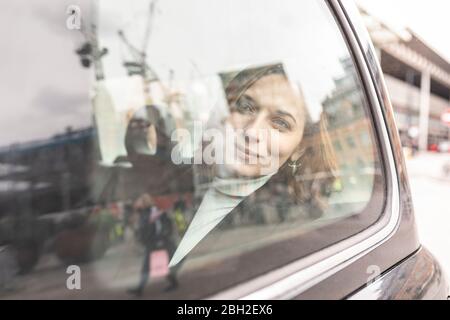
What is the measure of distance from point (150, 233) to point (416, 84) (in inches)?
1515

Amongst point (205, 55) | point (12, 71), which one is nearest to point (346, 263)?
point (205, 55)

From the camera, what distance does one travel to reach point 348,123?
157cm

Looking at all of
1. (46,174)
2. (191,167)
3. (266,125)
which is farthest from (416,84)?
(46,174)

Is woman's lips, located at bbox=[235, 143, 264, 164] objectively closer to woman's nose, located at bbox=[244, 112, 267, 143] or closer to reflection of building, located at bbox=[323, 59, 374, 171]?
woman's nose, located at bbox=[244, 112, 267, 143]

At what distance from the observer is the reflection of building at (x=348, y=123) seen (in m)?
1.48

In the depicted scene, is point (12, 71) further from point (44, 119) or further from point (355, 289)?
point (355, 289)

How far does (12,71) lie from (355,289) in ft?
3.66

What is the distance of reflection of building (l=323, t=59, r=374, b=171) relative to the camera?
1479mm

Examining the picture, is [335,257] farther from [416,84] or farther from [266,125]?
[416,84]

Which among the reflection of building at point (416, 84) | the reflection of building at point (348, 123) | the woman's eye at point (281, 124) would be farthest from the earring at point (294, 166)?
the reflection of building at point (416, 84)

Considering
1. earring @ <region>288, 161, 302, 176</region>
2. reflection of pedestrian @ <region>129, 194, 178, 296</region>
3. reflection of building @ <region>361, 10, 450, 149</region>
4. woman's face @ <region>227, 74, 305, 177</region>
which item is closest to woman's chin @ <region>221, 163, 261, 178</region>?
woman's face @ <region>227, 74, 305, 177</region>

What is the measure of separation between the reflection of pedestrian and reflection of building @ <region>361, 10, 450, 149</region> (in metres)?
26.4

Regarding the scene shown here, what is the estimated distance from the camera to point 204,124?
41.4 inches

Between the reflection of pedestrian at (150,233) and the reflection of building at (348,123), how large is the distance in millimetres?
834
